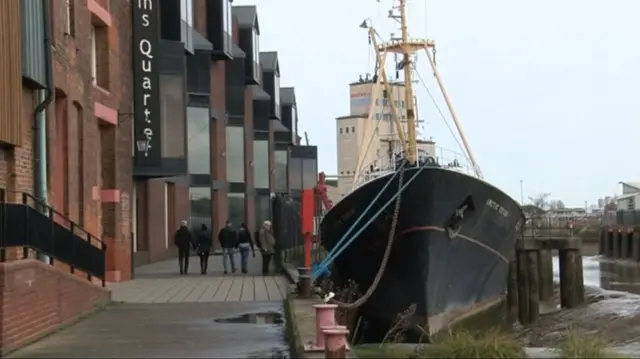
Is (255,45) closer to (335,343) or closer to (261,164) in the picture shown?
(261,164)

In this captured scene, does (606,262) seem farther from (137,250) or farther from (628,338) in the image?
(628,338)

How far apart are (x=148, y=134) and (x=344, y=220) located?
800 centimetres

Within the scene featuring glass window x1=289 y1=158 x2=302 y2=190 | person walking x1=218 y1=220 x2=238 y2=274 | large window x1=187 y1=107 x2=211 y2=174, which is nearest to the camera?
person walking x1=218 y1=220 x2=238 y2=274

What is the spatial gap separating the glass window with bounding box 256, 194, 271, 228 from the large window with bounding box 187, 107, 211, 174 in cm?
1433

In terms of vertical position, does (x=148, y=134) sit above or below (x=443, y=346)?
above

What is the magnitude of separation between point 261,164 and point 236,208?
24.3 feet

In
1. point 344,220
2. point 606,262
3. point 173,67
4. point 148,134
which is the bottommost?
point 606,262

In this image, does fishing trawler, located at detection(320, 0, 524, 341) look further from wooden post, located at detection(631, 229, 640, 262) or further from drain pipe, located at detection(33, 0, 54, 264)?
wooden post, located at detection(631, 229, 640, 262)

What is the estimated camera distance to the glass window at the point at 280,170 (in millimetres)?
65438

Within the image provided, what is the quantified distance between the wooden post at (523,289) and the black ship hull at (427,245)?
5.47 meters

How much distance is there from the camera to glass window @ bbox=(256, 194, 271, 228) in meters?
58.1

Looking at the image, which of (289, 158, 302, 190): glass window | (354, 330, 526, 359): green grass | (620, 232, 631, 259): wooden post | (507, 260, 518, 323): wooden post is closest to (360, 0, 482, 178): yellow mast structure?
(507, 260, 518, 323): wooden post

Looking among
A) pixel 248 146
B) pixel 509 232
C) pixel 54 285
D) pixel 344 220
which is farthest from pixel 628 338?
pixel 248 146

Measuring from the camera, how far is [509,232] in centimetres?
2500
